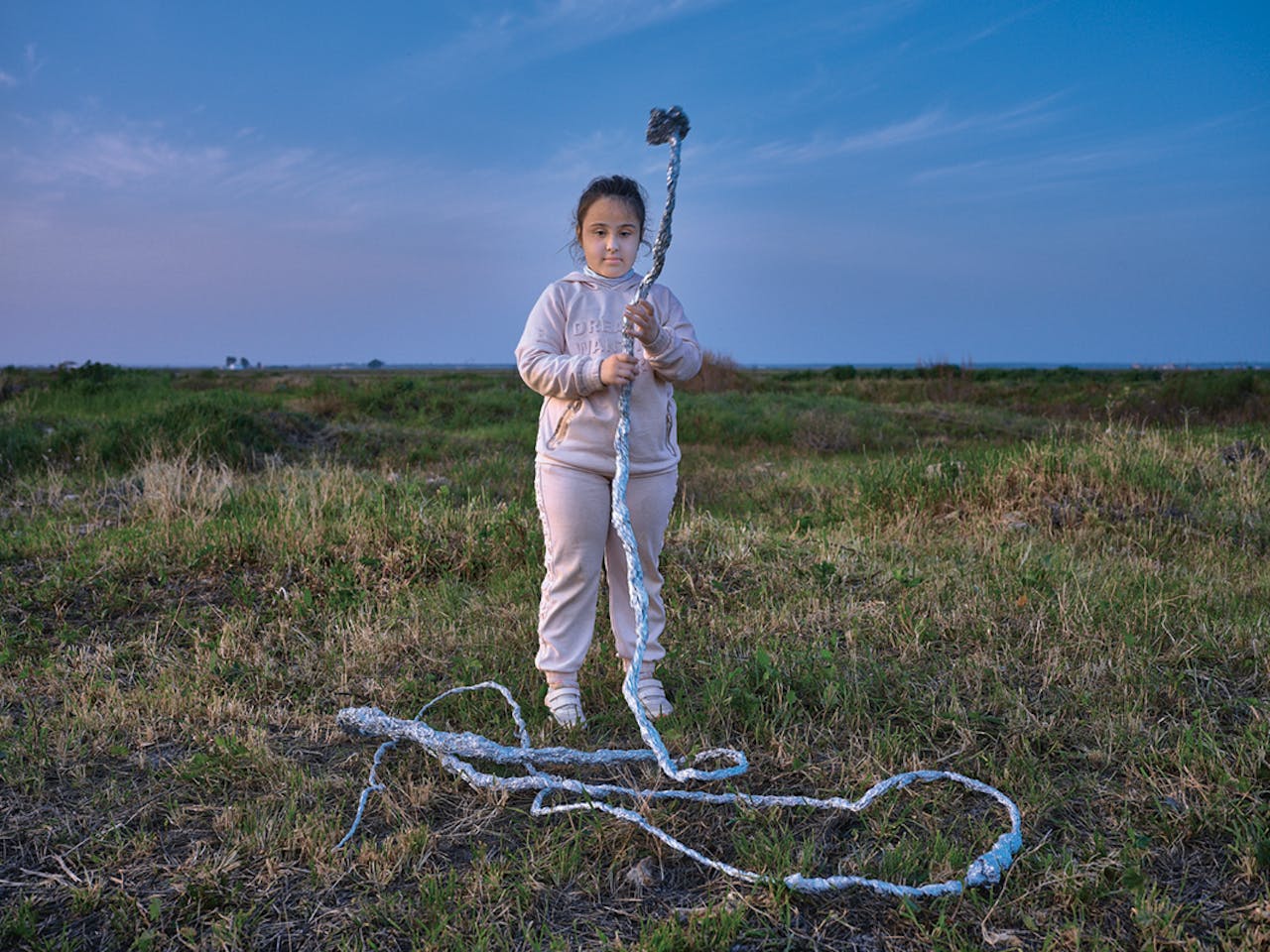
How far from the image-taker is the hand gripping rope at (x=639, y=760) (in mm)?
2242

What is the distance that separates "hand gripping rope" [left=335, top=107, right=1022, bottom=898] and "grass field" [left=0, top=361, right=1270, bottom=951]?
53 millimetres

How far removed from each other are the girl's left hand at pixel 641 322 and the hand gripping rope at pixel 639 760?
4 centimetres

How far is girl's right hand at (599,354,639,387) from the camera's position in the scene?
288 centimetres

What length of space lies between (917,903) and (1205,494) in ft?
18.6

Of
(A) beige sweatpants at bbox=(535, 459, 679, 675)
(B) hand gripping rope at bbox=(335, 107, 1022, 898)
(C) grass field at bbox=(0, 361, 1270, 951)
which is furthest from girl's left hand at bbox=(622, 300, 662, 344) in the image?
(C) grass field at bbox=(0, 361, 1270, 951)

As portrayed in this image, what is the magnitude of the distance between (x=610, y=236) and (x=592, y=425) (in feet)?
2.13

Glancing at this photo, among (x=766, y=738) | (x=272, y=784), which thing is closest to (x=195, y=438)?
(x=272, y=784)

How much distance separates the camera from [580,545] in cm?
316

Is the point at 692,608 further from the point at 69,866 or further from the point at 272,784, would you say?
the point at 69,866

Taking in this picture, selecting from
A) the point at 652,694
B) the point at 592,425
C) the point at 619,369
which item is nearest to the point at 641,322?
the point at 619,369

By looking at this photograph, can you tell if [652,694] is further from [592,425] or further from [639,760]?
[592,425]

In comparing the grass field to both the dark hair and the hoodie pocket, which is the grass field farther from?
the dark hair

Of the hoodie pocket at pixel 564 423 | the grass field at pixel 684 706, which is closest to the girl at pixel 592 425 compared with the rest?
the hoodie pocket at pixel 564 423

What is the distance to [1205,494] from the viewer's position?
6.67 metres
